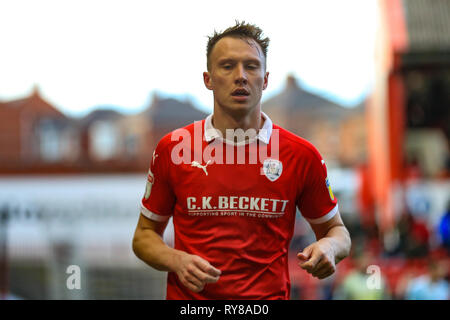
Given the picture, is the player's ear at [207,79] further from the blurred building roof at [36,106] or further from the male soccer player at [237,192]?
the blurred building roof at [36,106]

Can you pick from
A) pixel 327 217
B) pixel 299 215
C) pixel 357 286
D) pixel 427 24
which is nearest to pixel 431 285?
pixel 357 286

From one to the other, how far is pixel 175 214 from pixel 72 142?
63.7 ft

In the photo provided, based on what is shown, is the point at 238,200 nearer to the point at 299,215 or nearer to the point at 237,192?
the point at 237,192

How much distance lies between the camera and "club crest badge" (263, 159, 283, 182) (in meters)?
2.38

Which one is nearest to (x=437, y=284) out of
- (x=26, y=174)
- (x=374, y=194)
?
(x=374, y=194)

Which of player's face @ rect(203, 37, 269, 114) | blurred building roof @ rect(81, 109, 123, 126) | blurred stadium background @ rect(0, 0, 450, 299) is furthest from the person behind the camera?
blurred building roof @ rect(81, 109, 123, 126)

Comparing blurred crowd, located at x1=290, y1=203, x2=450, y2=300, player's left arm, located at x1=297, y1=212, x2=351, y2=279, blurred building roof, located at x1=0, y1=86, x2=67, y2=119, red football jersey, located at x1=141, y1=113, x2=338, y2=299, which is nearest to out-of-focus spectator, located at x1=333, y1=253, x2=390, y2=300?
blurred crowd, located at x1=290, y1=203, x2=450, y2=300

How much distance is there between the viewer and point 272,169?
2.38 metres

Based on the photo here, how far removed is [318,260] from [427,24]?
1272cm

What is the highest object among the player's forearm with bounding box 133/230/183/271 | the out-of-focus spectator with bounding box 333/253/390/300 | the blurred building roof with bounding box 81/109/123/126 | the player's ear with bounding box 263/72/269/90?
the blurred building roof with bounding box 81/109/123/126

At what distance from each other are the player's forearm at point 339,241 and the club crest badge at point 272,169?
277mm

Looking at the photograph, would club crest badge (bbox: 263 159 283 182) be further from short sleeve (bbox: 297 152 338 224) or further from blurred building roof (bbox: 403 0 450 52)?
blurred building roof (bbox: 403 0 450 52)

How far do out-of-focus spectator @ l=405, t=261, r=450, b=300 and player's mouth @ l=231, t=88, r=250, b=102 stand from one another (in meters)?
4.88
